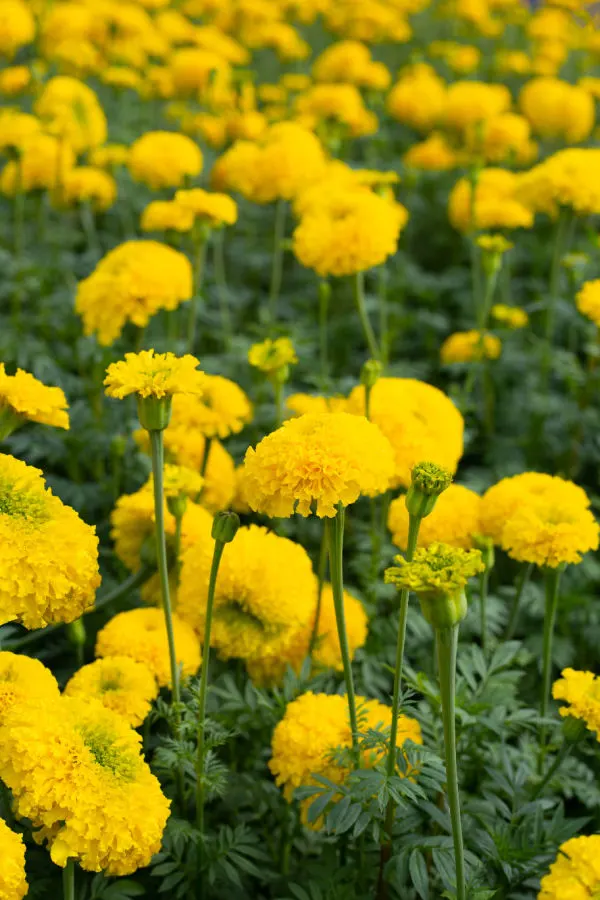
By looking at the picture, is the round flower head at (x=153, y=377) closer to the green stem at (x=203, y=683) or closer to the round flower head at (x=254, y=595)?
the green stem at (x=203, y=683)

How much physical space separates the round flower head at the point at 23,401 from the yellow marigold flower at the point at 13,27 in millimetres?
2613

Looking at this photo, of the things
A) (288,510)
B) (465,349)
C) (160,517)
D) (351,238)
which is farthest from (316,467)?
(465,349)

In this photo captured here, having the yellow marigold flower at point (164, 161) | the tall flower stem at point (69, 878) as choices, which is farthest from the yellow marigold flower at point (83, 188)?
the tall flower stem at point (69, 878)

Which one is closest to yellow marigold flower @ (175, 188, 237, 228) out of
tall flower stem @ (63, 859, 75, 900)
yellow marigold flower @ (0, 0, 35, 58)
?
tall flower stem @ (63, 859, 75, 900)

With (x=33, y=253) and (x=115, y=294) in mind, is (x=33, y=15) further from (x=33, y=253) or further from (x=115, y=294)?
(x=115, y=294)

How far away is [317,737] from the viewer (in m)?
1.40

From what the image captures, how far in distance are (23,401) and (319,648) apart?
0.66 m

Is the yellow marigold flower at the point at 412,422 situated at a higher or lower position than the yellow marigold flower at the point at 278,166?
lower

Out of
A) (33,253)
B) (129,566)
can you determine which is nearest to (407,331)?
(33,253)

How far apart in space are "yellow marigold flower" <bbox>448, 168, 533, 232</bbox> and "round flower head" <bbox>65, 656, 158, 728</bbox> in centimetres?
181

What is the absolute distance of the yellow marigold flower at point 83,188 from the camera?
2977mm

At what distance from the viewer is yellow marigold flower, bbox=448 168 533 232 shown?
289 cm

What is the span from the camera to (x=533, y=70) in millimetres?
4496

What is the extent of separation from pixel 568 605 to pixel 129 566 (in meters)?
0.99
